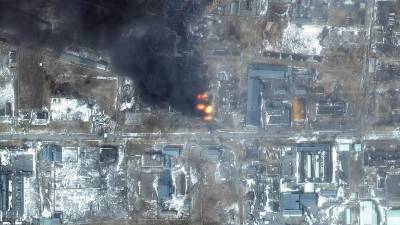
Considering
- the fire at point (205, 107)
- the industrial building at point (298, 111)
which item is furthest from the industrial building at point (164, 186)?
the industrial building at point (298, 111)

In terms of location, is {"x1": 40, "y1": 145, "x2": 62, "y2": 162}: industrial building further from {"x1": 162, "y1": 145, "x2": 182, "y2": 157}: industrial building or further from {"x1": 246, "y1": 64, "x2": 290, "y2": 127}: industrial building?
{"x1": 246, "y1": 64, "x2": 290, "y2": 127}: industrial building

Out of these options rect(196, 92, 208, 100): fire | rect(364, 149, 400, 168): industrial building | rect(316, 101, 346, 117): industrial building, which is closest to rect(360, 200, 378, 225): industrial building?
rect(364, 149, 400, 168): industrial building

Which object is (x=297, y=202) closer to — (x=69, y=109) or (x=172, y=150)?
(x=172, y=150)

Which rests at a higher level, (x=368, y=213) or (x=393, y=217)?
(x=368, y=213)

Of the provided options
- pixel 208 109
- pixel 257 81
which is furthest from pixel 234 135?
pixel 257 81

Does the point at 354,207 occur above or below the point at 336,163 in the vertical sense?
below

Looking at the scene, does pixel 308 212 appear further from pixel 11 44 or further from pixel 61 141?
pixel 11 44

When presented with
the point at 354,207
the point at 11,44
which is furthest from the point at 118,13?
the point at 354,207
